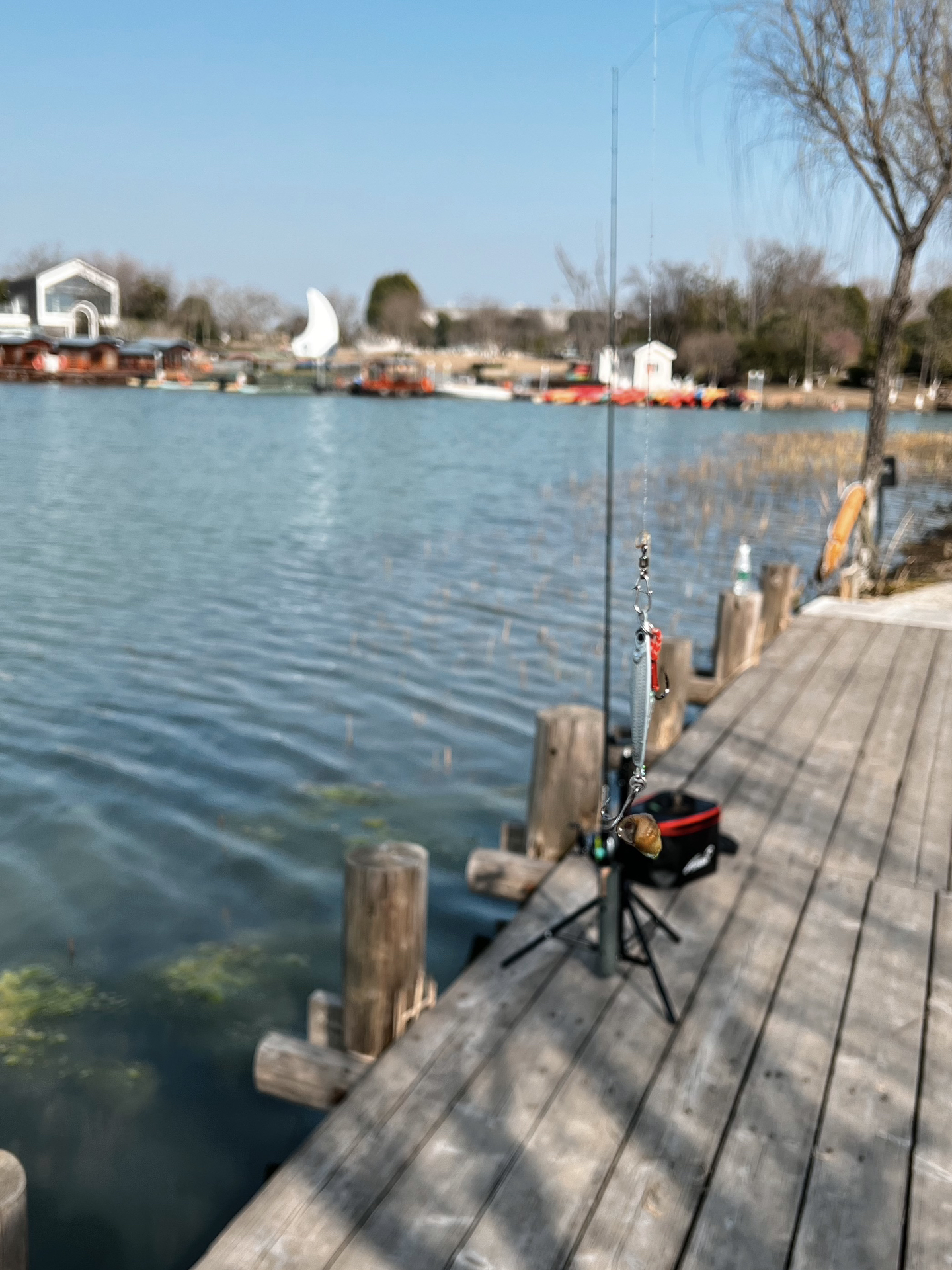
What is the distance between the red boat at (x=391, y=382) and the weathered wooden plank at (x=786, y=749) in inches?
2671

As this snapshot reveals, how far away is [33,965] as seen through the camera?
5.70m

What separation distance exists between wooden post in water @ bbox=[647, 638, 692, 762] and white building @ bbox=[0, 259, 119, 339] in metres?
79.8

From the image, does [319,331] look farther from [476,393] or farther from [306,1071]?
[306,1071]

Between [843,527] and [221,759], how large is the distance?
25.6ft

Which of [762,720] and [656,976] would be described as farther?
[762,720]

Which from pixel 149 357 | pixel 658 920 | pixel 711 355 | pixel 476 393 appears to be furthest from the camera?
pixel 476 393

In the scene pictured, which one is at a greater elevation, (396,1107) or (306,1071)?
(396,1107)

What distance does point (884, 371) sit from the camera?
12.8 meters

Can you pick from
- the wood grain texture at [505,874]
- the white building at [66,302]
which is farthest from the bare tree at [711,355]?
the wood grain texture at [505,874]

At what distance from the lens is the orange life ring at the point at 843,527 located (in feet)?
40.8

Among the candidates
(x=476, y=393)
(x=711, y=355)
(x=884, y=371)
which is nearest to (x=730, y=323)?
(x=711, y=355)

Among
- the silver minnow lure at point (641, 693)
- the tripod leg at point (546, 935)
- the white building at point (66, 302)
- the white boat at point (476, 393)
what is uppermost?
the white building at point (66, 302)

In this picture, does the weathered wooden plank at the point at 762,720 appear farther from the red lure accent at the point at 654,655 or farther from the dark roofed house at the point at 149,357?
the dark roofed house at the point at 149,357

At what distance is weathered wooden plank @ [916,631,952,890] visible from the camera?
500 cm
